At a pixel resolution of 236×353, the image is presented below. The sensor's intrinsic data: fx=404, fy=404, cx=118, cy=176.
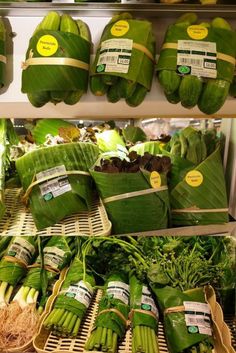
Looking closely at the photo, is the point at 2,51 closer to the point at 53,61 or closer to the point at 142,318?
the point at 53,61

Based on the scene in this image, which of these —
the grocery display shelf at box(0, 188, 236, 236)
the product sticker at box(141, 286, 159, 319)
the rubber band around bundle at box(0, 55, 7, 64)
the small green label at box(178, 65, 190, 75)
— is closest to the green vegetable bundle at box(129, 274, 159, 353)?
the product sticker at box(141, 286, 159, 319)

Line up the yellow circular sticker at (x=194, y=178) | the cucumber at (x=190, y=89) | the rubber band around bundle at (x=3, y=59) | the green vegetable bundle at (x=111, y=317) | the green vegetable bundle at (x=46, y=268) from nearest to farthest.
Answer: the cucumber at (x=190, y=89) → the rubber band around bundle at (x=3, y=59) → the green vegetable bundle at (x=111, y=317) → the yellow circular sticker at (x=194, y=178) → the green vegetable bundle at (x=46, y=268)

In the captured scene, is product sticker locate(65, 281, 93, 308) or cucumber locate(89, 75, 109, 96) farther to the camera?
product sticker locate(65, 281, 93, 308)

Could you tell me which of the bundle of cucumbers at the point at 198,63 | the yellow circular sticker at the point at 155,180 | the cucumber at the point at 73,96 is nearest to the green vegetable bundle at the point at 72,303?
the yellow circular sticker at the point at 155,180

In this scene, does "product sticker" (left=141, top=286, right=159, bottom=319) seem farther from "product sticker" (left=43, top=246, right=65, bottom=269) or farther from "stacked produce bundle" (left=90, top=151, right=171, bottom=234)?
"product sticker" (left=43, top=246, right=65, bottom=269)

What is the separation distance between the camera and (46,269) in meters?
1.74

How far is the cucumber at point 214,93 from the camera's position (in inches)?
46.9

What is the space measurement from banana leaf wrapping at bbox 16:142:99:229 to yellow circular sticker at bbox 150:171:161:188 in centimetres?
25

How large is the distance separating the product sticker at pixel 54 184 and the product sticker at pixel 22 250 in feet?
1.28

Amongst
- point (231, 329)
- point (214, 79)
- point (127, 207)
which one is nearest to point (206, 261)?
point (231, 329)

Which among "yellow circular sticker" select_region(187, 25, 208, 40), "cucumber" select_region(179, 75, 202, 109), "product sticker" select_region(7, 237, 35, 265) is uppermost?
"yellow circular sticker" select_region(187, 25, 208, 40)

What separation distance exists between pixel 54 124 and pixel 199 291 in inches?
40.4

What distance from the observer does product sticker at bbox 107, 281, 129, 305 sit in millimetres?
1572

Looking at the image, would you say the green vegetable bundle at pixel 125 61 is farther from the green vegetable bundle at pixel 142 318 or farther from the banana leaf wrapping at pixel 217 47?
the green vegetable bundle at pixel 142 318
